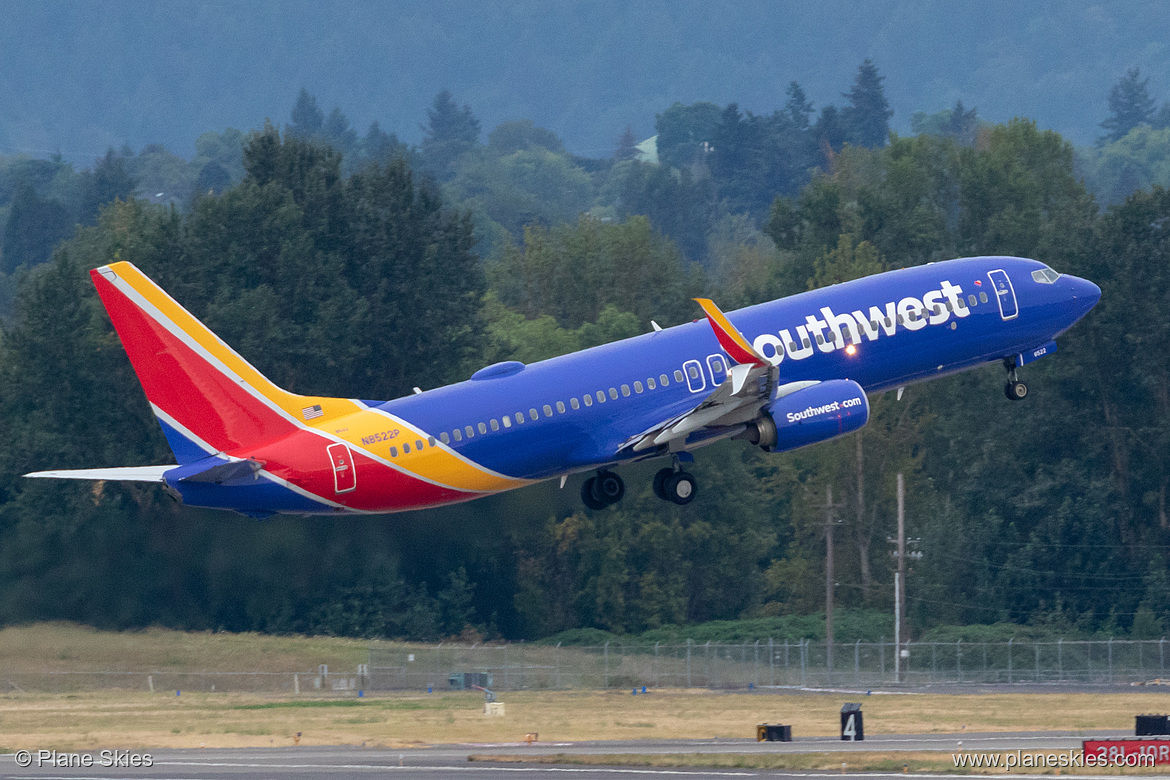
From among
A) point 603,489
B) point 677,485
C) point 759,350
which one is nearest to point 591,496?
point 603,489

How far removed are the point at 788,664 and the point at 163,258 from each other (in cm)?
4027

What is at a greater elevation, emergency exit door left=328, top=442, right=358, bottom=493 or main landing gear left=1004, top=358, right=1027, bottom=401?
main landing gear left=1004, top=358, right=1027, bottom=401

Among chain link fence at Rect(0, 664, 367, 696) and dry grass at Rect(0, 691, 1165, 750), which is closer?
dry grass at Rect(0, 691, 1165, 750)

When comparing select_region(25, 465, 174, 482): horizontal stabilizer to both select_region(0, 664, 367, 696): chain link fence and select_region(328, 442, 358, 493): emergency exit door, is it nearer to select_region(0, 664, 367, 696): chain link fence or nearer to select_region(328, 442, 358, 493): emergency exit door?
select_region(328, 442, 358, 493): emergency exit door

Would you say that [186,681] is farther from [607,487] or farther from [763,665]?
[763,665]

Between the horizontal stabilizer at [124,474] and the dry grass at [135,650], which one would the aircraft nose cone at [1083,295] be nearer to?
the horizontal stabilizer at [124,474]

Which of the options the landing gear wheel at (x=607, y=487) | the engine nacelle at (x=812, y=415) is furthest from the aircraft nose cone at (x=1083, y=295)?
the landing gear wheel at (x=607, y=487)

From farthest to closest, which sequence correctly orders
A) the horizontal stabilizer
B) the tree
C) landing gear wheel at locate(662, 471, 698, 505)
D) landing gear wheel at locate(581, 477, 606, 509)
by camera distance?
1. the tree
2. landing gear wheel at locate(581, 477, 606, 509)
3. landing gear wheel at locate(662, 471, 698, 505)
4. the horizontal stabilizer

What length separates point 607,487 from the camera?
54.2 m

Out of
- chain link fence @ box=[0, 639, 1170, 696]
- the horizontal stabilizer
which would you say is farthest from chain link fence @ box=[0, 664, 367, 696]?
the horizontal stabilizer

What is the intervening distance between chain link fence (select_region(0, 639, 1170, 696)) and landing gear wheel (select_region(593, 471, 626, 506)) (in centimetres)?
1974

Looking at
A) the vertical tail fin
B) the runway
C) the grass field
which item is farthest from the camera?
the grass field

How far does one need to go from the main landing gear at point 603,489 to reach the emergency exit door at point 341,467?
9.19 meters

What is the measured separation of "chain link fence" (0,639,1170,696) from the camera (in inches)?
2827
